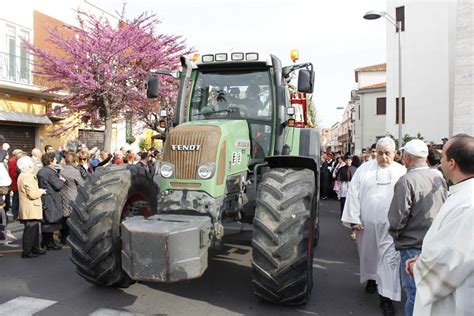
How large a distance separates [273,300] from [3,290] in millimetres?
Result: 3118

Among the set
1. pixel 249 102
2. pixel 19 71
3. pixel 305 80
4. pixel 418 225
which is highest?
pixel 19 71

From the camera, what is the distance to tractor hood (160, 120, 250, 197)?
416 cm

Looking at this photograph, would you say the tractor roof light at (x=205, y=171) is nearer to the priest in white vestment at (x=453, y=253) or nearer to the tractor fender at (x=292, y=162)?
the tractor fender at (x=292, y=162)

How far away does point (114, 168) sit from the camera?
4.71m

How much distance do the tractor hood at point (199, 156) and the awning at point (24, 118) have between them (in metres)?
12.9

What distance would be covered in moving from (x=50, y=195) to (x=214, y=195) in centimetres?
367

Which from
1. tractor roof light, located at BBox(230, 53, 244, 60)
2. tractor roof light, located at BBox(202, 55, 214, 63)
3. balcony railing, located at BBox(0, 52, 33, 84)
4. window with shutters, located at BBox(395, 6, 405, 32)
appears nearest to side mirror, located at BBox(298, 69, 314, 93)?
tractor roof light, located at BBox(230, 53, 244, 60)

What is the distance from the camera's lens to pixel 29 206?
6094mm

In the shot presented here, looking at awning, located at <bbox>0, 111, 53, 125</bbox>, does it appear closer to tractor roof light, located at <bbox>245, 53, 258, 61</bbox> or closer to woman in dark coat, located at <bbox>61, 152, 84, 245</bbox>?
woman in dark coat, located at <bbox>61, 152, 84, 245</bbox>

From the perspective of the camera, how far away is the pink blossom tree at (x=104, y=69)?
14391mm

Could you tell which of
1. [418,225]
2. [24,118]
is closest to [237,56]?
[418,225]

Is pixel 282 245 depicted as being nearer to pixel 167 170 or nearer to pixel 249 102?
pixel 167 170

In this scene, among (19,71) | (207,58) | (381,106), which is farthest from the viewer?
(381,106)

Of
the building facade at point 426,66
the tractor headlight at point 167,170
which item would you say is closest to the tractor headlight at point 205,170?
the tractor headlight at point 167,170
